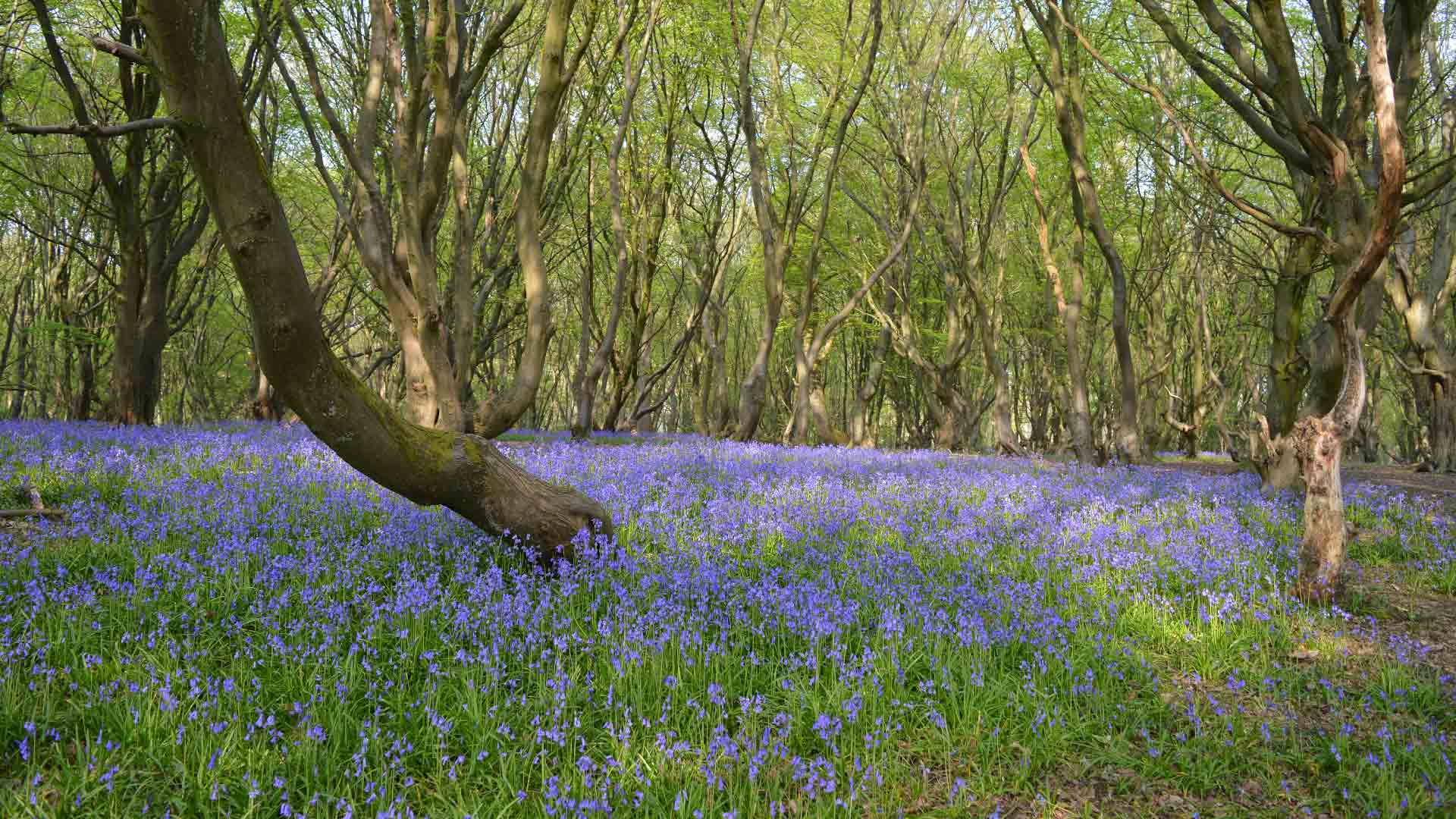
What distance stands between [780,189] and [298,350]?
78.1 feet

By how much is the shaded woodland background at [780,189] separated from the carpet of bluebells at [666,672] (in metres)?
2.45

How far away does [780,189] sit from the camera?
26.0m

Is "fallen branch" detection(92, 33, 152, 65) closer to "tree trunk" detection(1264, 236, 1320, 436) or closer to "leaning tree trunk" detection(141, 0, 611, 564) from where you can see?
"leaning tree trunk" detection(141, 0, 611, 564)

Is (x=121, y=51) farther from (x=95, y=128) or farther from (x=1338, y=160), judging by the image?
(x=1338, y=160)

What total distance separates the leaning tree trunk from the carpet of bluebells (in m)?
0.41

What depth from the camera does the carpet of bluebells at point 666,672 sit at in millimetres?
2754

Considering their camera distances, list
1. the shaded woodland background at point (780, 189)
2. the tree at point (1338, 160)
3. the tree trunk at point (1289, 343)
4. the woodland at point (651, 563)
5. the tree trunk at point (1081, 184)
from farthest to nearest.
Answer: the tree trunk at point (1081, 184)
the tree trunk at point (1289, 343)
the shaded woodland background at point (780, 189)
the tree at point (1338, 160)
the woodland at point (651, 563)

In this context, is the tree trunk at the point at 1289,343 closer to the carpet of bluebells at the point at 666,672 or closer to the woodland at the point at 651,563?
the woodland at the point at 651,563

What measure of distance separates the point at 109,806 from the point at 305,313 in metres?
2.31

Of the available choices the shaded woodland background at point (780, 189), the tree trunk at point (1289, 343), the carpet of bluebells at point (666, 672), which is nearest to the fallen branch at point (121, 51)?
the shaded woodland background at point (780, 189)

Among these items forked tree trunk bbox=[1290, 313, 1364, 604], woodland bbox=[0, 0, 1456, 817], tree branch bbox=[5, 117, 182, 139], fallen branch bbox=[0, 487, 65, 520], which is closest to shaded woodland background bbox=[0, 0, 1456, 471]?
tree branch bbox=[5, 117, 182, 139]

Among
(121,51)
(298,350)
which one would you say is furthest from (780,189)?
(121,51)

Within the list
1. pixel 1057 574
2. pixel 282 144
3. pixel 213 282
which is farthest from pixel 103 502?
pixel 213 282

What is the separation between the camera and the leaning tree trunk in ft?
10.4
